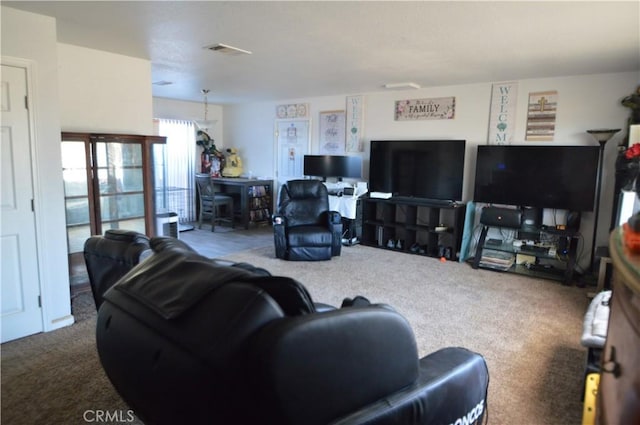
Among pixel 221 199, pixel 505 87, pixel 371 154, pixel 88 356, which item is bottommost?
pixel 88 356

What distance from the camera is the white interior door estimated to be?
2807 mm

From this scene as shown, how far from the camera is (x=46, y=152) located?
3.01 metres

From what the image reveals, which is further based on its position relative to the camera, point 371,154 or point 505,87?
point 371,154

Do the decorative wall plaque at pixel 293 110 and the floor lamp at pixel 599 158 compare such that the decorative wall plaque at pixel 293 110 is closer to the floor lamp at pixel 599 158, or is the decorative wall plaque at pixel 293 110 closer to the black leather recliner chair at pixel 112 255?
the floor lamp at pixel 599 158

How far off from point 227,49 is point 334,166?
3.00m

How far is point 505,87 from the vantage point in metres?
5.14

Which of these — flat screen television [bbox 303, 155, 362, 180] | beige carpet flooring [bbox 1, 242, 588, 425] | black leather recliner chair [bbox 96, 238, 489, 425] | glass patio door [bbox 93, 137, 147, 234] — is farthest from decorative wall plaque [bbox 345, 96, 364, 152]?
black leather recliner chair [bbox 96, 238, 489, 425]

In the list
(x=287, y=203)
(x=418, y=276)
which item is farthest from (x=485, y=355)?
(x=287, y=203)

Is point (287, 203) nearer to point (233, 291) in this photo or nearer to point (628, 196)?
point (628, 196)

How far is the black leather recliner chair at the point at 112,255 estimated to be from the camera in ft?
5.97

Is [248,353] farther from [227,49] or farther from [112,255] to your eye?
Answer: [227,49]

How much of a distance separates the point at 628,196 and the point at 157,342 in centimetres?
406

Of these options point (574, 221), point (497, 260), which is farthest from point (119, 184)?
point (574, 221)

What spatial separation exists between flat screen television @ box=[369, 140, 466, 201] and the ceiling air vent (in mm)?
2684
